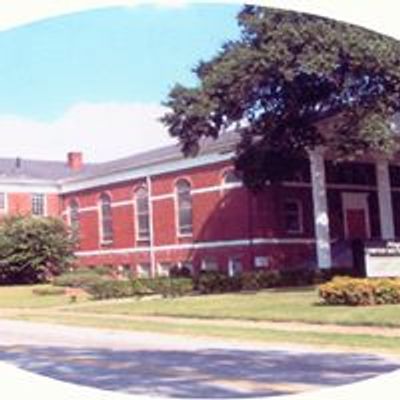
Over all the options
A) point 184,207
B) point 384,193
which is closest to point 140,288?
point 184,207

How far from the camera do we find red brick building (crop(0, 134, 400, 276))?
11.2m

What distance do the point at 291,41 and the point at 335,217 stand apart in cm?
385

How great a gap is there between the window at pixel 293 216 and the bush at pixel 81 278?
351 cm

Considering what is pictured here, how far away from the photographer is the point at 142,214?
12.3 meters

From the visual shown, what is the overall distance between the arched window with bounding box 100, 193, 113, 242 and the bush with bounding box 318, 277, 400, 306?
4271 mm

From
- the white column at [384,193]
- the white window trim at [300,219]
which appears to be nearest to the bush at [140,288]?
the white window trim at [300,219]

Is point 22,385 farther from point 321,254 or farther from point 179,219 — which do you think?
point 321,254

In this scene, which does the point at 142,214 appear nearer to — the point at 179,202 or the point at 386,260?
the point at 179,202

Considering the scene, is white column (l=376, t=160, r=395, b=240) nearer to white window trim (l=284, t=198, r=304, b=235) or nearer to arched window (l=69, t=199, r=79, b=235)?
white window trim (l=284, t=198, r=304, b=235)

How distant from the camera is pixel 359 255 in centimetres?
1753

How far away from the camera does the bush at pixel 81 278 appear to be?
40.4ft

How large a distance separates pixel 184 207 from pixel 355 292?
4656 millimetres

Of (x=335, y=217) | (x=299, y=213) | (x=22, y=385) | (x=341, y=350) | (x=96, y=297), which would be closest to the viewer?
(x=22, y=385)

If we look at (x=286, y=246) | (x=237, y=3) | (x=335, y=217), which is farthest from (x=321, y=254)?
(x=237, y=3)
